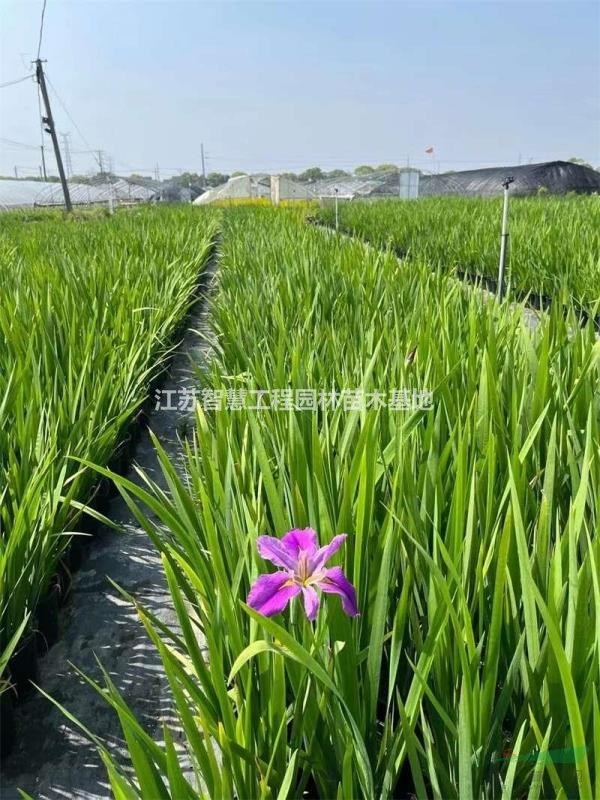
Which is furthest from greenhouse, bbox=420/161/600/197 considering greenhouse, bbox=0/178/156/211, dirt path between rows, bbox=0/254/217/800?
dirt path between rows, bbox=0/254/217/800

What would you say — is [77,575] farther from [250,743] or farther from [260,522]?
[250,743]

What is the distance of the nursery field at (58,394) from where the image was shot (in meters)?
1.00

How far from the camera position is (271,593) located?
484 mm

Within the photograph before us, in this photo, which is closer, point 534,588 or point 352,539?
point 534,588

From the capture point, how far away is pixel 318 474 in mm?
736

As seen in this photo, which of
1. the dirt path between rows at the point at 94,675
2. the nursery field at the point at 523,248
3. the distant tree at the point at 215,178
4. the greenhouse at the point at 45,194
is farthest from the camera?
the distant tree at the point at 215,178

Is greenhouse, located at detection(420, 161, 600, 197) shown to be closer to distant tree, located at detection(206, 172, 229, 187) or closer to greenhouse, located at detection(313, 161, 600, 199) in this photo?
greenhouse, located at detection(313, 161, 600, 199)

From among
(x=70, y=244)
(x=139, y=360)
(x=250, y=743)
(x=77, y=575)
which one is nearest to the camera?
(x=250, y=743)

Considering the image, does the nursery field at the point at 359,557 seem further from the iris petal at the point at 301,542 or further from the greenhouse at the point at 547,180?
the greenhouse at the point at 547,180

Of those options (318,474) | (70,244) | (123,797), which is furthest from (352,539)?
(70,244)

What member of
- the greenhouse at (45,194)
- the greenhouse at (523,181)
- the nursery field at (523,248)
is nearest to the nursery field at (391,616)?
the nursery field at (523,248)

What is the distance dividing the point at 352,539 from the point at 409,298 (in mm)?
1421

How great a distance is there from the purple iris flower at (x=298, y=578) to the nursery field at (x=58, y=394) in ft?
1.43

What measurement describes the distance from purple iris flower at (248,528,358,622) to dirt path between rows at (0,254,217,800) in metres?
0.48
